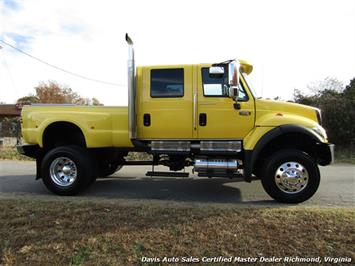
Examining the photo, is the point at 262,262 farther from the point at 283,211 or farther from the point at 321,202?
the point at 321,202

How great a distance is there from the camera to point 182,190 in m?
6.96

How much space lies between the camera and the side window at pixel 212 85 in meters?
6.16

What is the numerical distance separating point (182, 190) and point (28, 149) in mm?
3312

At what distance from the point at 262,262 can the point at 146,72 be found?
13.5 feet

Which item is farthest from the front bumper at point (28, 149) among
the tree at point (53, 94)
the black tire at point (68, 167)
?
the tree at point (53, 94)

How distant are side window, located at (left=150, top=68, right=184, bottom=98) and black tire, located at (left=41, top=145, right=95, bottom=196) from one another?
1840mm

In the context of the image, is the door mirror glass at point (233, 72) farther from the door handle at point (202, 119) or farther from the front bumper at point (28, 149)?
the front bumper at point (28, 149)

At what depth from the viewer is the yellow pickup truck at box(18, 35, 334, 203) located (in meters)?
5.80

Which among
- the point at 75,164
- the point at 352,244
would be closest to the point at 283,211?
the point at 352,244

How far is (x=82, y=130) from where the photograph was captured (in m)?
6.54

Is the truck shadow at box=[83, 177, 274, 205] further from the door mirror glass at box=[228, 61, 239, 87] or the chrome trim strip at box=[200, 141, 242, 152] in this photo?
the door mirror glass at box=[228, 61, 239, 87]

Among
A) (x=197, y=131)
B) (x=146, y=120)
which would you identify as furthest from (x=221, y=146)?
(x=146, y=120)

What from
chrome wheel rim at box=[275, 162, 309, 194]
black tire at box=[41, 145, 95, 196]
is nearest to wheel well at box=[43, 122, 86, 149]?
black tire at box=[41, 145, 95, 196]

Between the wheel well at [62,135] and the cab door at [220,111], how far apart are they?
2.55m
